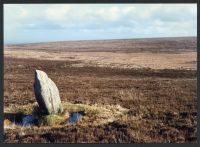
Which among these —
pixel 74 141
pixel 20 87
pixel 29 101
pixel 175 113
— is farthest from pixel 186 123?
pixel 20 87

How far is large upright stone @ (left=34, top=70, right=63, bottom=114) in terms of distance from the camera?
17.1m

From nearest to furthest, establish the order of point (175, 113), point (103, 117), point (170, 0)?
point (170, 0) < point (103, 117) < point (175, 113)

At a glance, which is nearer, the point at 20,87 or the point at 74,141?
the point at 74,141

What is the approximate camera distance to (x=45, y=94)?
17219mm

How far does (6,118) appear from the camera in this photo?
17.9 metres

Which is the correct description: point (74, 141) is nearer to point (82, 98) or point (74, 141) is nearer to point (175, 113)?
point (175, 113)

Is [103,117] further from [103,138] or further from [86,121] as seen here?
[103,138]

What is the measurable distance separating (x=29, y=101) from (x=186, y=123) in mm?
10149

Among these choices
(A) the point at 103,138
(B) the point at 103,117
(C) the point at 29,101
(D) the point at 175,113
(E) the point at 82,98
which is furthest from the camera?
(E) the point at 82,98

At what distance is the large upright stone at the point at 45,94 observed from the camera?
1714 cm

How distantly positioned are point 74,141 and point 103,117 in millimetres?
3623

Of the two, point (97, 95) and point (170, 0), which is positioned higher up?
point (170, 0)

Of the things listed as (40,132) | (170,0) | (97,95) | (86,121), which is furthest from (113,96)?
(170,0)

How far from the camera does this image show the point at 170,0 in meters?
12.6
